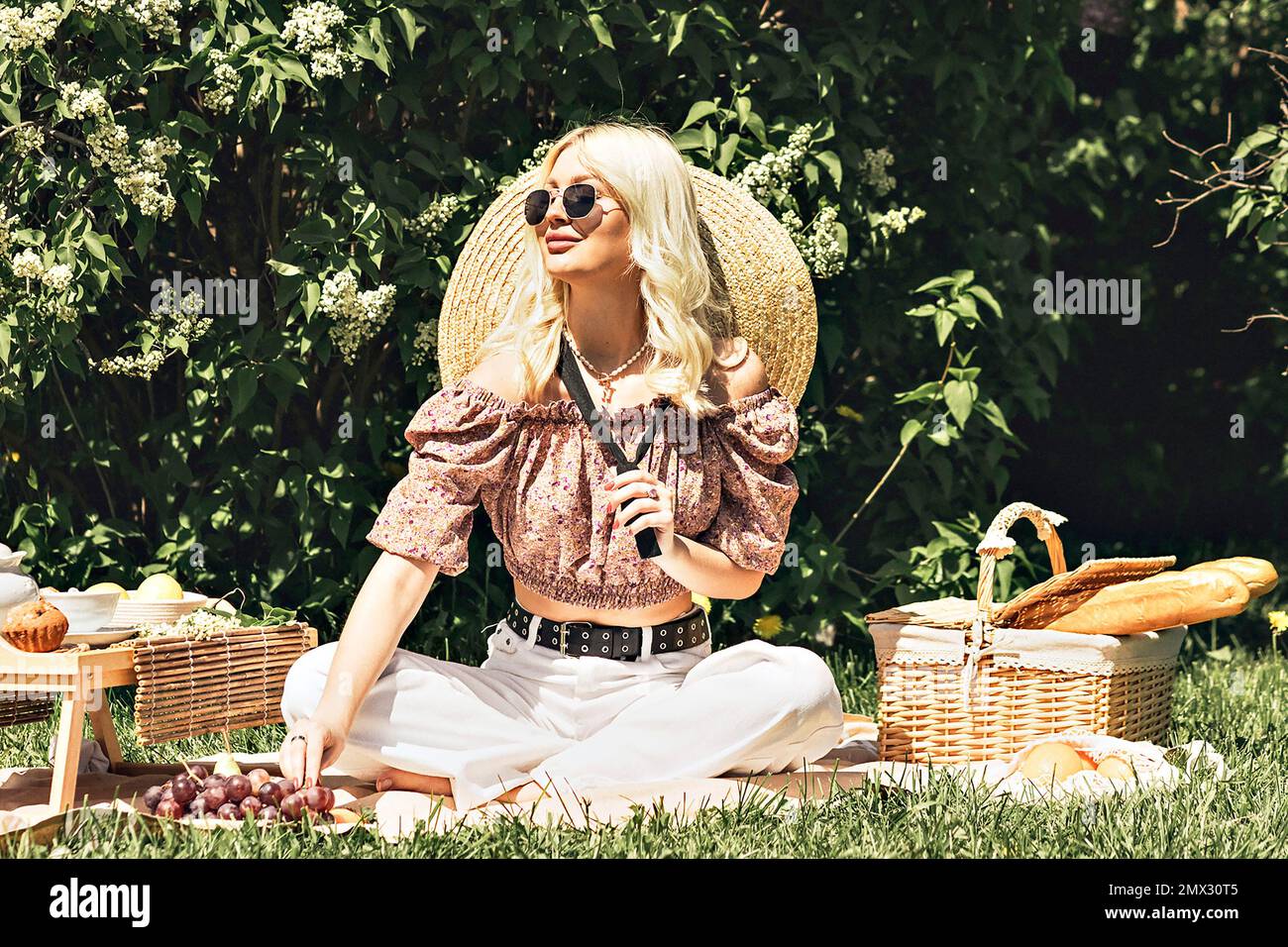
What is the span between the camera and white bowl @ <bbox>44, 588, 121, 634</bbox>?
3.13 m

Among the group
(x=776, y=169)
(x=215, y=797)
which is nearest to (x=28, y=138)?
(x=776, y=169)

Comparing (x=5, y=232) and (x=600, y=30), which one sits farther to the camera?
(x=600, y=30)

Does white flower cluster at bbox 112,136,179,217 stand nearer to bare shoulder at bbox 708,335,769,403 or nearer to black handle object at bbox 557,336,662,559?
black handle object at bbox 557,336,662,559

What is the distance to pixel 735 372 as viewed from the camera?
11.1ft

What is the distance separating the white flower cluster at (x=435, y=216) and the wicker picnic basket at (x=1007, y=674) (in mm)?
1701

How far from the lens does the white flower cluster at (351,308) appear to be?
13.4 feet

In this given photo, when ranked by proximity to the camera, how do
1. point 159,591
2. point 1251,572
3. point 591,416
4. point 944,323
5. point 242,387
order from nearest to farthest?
point 591,416, point 159,591, point 1251,572, point 242,387, point 944,323

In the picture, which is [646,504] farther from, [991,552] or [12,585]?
[12,585]

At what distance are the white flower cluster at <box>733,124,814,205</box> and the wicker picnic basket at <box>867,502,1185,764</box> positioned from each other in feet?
4.15

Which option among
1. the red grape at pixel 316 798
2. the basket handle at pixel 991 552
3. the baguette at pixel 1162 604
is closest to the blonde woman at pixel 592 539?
the red grape at pixel 316 798

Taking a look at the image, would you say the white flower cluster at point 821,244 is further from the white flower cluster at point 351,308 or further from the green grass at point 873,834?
the green grass at point 873,834

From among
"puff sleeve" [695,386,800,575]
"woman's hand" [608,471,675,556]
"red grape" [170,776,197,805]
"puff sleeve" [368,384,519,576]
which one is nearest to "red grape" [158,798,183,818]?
"red grape" [170,776,197,805]

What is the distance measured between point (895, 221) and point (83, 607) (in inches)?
99.8
